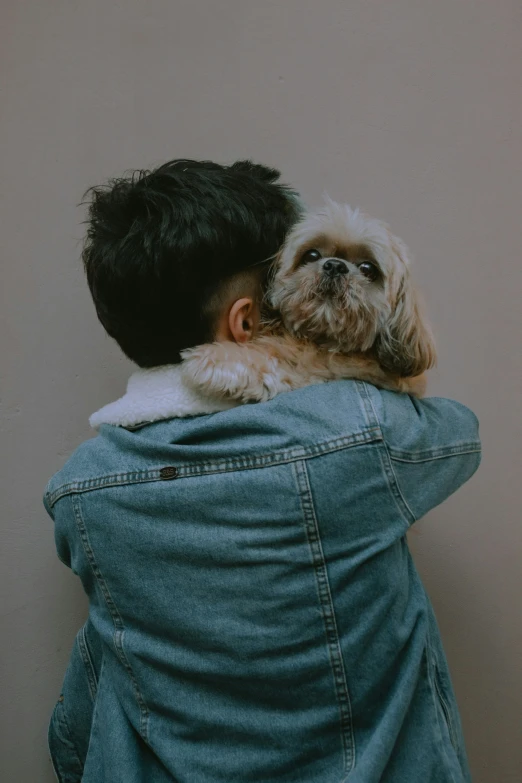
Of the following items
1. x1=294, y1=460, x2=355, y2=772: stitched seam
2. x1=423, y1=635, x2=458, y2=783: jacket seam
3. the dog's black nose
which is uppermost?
the dog's black nose

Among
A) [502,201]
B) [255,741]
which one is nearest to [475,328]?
[502,201]

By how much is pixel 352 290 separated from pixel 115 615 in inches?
24.9

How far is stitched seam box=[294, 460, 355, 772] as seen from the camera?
0.80 m

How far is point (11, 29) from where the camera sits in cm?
126

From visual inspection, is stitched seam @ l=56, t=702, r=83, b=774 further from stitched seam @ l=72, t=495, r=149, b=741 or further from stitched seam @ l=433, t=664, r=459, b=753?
stitched seam @ l=433, t=664, r=459, b=753

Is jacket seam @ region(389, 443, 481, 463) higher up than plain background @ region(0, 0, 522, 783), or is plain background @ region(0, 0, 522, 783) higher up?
plain background @ region(0, 0, 522, 783)

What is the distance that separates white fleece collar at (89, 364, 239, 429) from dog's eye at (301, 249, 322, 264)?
0.97ft

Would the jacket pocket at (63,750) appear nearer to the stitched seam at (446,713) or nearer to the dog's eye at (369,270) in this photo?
the stitched seam at (446,713)

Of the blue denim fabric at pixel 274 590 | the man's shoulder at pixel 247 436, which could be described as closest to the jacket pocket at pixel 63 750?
the blue denim fabric at pixel 274 590

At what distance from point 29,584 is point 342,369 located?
87 cm

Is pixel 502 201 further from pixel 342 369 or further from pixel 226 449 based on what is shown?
pixel 226 449

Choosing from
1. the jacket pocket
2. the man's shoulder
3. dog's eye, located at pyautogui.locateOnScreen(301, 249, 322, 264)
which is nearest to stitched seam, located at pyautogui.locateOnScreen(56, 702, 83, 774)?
the jacket pocket

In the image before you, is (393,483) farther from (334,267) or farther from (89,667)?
(89,667)

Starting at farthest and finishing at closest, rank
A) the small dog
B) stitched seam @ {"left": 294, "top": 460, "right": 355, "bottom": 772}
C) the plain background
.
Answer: the plain background, the small dog, stitched seam @ {"left": 294, "top": 460, "right": 355, "bottom": 772}
